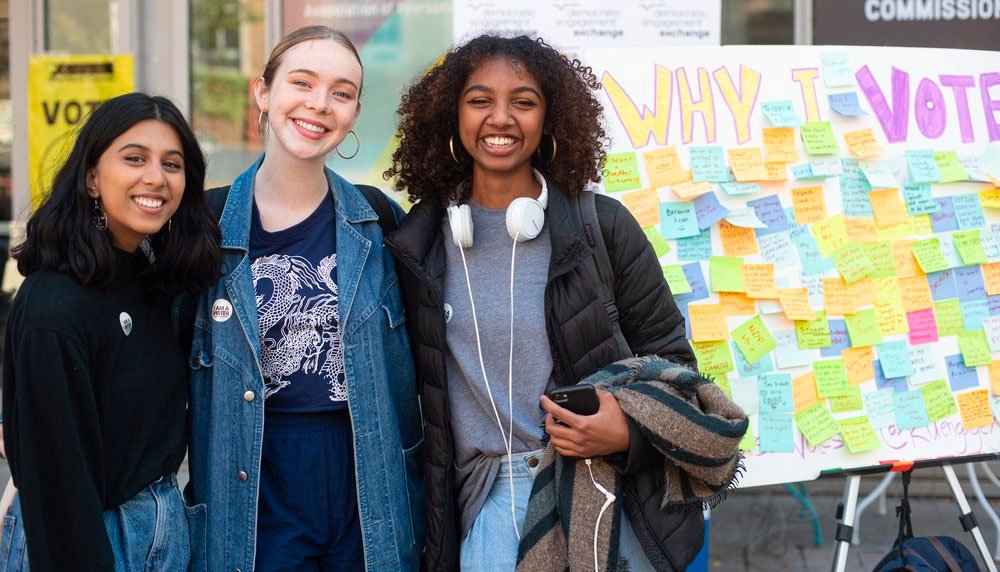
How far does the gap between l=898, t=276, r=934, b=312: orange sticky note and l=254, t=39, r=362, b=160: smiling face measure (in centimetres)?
197

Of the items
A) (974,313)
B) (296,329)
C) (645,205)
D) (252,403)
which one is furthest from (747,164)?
(252,403)

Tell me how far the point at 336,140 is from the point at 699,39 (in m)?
2.96

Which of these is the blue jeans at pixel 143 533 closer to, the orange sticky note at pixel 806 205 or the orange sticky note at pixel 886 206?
the orange sticky note at pixel 806 205

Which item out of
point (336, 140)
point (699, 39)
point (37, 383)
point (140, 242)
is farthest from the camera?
point (699, 39)

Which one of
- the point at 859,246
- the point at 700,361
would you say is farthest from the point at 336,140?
the point at 859,246

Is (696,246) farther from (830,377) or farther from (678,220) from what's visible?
(830,377)

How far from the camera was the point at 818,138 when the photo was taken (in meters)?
3.44

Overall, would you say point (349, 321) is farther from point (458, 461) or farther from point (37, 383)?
point (37, 383)

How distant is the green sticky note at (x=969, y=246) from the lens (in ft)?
11.6

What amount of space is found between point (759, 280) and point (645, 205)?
453mm

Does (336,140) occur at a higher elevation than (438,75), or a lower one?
lower

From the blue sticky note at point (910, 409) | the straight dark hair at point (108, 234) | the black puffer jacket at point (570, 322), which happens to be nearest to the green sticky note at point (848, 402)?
the blue sticky note at point (910, 409)

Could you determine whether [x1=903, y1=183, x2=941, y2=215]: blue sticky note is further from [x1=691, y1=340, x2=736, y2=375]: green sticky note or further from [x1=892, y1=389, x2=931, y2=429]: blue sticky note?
[x1=691, y1=340, x2=736, y2=375]: green sticky note

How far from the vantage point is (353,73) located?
2.71m
